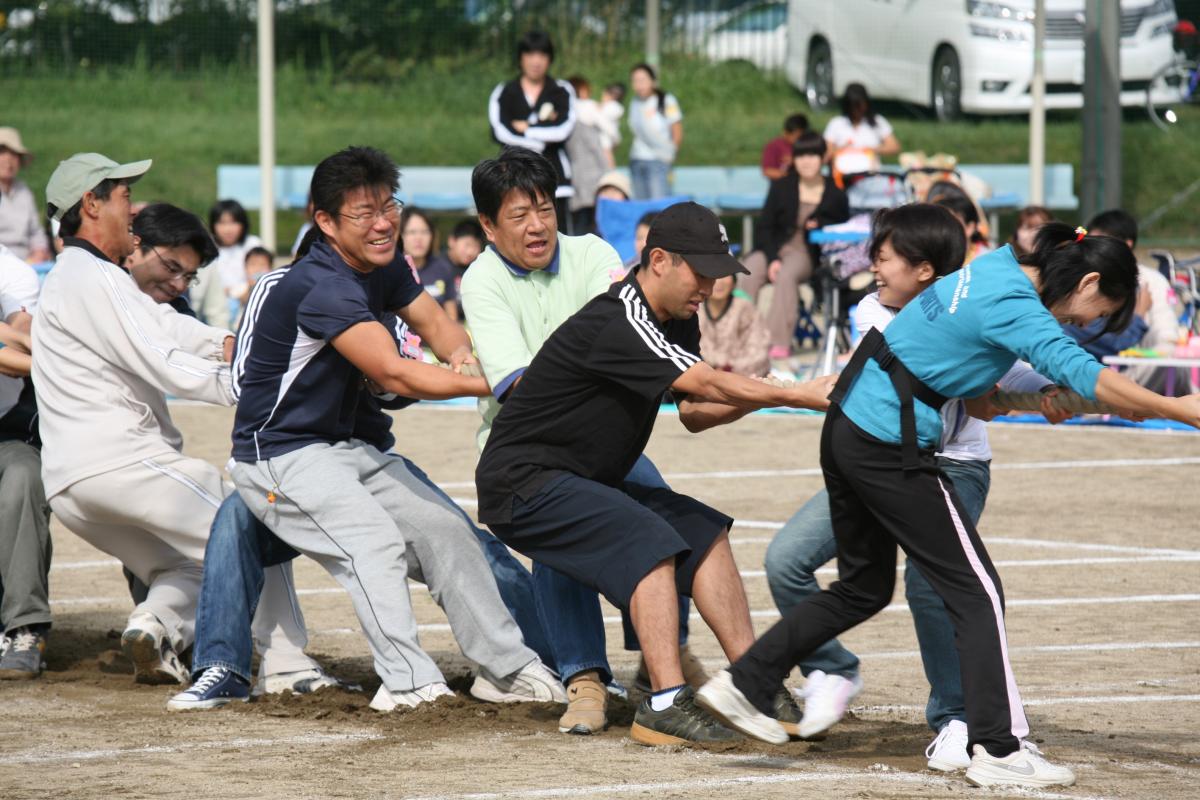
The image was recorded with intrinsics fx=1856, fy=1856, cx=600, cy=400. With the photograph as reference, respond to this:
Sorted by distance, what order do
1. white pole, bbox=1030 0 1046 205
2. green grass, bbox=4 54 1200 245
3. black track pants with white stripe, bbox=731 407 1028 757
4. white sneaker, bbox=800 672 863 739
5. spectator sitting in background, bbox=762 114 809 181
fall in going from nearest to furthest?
black track pants with white stripe, bbox=731 407 1028 757 → white sneaker, bbox=800 672 863 739 → white pole, bbox=1030 0 1046 205 → spectator sitting in background, bbox=762 114 809 181 → green grass, bbox=4 54 1200 245

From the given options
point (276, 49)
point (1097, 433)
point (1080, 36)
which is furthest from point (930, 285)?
point (276, 49)

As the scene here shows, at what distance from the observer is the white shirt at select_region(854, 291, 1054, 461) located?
548cm

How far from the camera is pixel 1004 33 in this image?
19922 millimetres

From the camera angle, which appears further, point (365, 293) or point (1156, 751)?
point (365, 293)

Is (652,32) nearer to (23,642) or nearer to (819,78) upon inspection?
(819,78)

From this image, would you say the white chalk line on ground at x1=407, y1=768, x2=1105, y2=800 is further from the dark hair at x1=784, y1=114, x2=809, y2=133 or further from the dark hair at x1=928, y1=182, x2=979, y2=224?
the dark hair at x1=784, y1=114, x2=809, y2=133

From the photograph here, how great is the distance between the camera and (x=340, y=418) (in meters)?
6.34

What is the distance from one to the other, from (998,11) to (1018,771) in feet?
52.8

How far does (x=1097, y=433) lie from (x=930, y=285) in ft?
26.8

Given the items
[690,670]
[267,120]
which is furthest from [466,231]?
[690,670]

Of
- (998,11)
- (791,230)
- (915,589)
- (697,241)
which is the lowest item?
(915,589)

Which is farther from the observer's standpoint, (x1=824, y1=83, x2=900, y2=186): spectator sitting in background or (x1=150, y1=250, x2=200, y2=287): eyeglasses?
(x1=824, y1=83, x2=900, y2=186): spectator sitting in background

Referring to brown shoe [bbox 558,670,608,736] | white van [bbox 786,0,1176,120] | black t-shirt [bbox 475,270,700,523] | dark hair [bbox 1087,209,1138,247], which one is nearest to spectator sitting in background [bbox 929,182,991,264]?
dark hair [bbox 1087,209,1138,247]

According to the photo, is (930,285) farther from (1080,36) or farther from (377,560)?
(1080,36)
